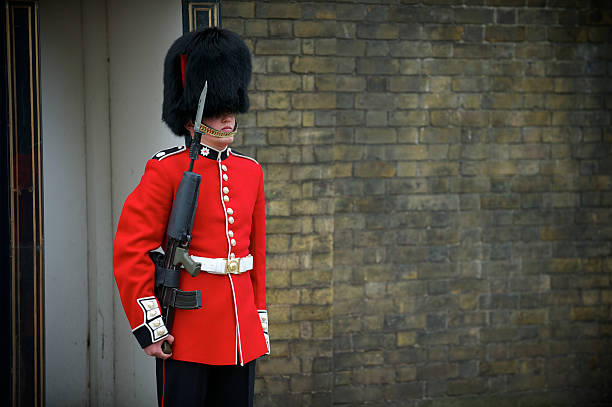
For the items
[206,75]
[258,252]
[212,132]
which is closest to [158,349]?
[258,252]

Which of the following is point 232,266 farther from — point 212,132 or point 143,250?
point 212,132

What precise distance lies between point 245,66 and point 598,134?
8.96 feet

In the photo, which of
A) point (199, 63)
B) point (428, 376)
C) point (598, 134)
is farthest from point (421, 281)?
point (199, 63)

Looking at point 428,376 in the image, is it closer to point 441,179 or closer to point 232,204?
point 441,179

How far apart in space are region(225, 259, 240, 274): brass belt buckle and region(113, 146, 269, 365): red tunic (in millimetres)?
26

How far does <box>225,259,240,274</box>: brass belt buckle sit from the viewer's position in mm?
2326

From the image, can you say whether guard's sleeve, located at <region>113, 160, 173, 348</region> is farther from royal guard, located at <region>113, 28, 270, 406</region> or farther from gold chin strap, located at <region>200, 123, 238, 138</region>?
gold chin strap, located at <region>200, 123, 238, 138</region>

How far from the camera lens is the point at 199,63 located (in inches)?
90.6

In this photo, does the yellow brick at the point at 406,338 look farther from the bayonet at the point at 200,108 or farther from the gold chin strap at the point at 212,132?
the bayonet at the point at 200,108

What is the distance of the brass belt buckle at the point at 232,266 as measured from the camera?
7.63 feet

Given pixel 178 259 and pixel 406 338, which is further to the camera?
pixel 406 338

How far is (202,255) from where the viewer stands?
Answer: 7.62 ft

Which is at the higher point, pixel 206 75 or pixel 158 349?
pixel 206 75

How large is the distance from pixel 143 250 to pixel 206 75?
2.17 ft
